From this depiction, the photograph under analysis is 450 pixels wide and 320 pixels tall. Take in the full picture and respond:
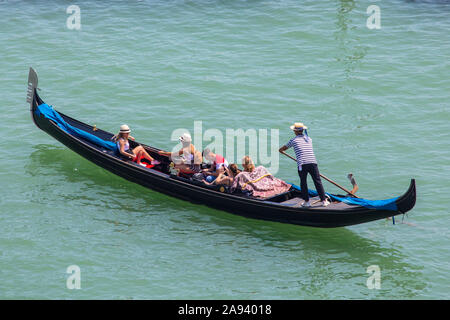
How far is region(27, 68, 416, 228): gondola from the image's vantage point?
12281mm

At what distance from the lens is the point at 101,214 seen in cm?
1391

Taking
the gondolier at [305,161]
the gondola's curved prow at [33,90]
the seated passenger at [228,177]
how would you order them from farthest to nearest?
1. the gondola's curved prow at [33,90]
2. the seated passenger at [228,177]
3. the gondolier at [305,161]

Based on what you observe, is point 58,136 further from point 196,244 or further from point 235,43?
point 235,43

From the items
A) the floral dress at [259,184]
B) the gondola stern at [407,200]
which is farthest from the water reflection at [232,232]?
the gondola stern at [407,200]

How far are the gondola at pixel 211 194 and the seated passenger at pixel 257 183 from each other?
0.14m

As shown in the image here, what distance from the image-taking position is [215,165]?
1404cm

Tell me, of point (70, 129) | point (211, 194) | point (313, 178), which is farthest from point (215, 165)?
point (70, 129)

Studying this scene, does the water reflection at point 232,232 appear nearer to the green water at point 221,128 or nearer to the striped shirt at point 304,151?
the green water at point 221,128

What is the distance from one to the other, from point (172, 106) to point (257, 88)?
222 centimetres

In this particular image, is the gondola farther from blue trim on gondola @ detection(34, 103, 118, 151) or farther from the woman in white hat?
the woman in white hat

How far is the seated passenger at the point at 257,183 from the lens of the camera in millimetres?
13383

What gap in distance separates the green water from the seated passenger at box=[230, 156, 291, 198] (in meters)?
0.61

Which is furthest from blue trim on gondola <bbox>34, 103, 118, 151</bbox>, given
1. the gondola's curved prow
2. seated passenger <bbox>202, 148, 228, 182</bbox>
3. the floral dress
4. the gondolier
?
the gondolier
